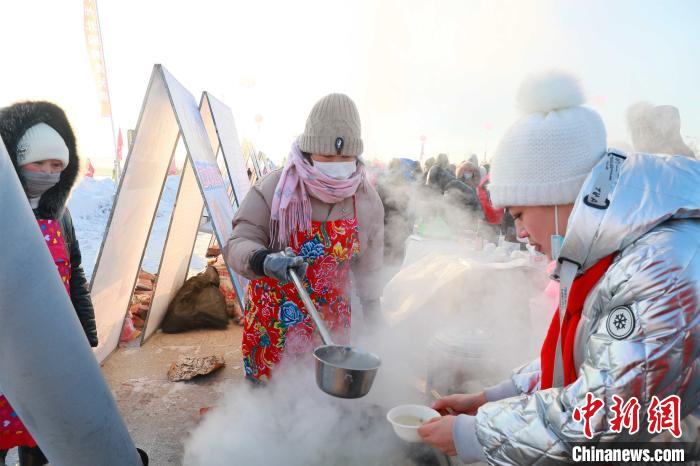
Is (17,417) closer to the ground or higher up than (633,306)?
closer to the ground

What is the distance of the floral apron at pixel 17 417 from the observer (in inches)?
76.7

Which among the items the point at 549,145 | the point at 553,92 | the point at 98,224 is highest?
the point at 553,92

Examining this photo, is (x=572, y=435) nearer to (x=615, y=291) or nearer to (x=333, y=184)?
(x=615, y=291)

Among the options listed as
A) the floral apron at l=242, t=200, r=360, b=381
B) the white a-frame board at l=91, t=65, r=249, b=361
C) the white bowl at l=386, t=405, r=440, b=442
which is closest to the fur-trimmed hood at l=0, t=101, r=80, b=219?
the floral apron at l=242, t=200, r=360, b=381

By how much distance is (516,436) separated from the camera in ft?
3.46

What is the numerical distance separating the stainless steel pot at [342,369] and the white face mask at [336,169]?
0.62 m

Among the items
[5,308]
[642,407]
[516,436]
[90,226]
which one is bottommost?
[90,226]

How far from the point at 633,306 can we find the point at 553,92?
610 millimetres

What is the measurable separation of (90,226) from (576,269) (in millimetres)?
12060

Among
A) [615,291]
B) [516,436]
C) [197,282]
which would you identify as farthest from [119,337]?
[615,291]

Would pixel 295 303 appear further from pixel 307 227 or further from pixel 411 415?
pixel 411 415

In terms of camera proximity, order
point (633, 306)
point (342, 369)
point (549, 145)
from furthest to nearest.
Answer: point (342, 369) < point (549, 145) < point (633, 306)

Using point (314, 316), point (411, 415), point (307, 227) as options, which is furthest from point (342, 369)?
point (307, 227)

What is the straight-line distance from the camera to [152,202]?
167 inches
